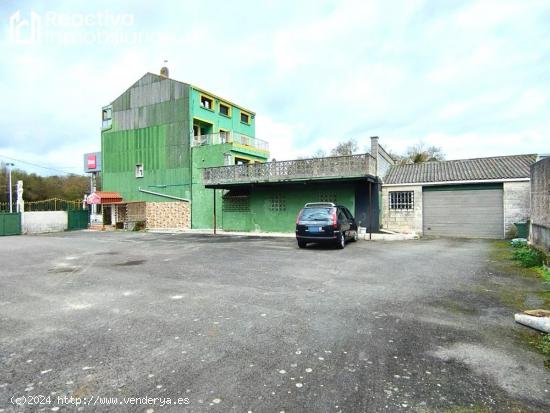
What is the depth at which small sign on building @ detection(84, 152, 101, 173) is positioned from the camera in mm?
39353

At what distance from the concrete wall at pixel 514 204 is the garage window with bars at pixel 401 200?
434cm

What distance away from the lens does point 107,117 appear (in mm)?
30109

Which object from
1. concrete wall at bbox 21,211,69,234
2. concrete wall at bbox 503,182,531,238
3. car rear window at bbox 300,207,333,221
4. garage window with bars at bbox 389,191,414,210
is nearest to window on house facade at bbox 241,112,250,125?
concrete wall at bbox 21,211,69,234

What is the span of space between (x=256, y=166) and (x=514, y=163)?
14.0 meters

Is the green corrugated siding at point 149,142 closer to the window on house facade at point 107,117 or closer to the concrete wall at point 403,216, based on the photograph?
the window on house facade at point 107,117

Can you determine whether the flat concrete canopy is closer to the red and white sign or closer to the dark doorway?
the dark doorway

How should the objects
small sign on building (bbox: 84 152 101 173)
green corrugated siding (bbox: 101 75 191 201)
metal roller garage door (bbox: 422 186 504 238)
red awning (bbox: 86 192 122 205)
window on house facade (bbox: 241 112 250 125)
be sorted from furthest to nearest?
small sign on building (bbox: 84 152 101 173) → window on house facade (bbox: 241 112 250 125) → red awning (bbox: 86 192 122 205) → green corrugated siding (bbox: 101 75 191 201) → metal roller garage door (bbox: 422 186 504 238)

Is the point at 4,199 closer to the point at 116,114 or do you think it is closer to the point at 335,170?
the point at 116,114

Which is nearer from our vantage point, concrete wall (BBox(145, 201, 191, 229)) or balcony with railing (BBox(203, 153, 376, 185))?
balcony with railing (BBox(203, 153, 376, 185))

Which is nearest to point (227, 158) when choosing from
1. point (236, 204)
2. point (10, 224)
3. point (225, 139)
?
point (225, 139)

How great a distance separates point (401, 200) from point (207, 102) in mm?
17218

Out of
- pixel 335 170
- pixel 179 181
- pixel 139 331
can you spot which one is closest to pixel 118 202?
pixel 179 181

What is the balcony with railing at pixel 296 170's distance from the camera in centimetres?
1678

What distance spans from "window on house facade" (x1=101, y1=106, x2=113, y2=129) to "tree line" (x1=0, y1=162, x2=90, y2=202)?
743 inches
